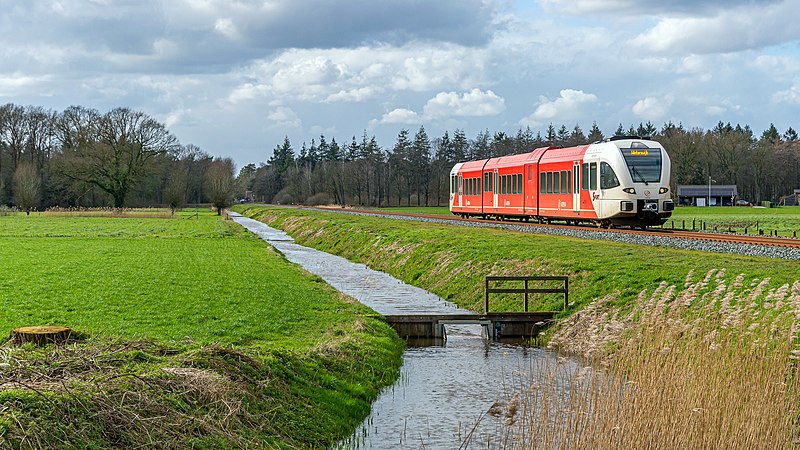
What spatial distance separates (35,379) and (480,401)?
25.9 feet

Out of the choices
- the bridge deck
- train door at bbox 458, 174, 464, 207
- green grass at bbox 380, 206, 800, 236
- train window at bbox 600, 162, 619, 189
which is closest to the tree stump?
the bridge deck

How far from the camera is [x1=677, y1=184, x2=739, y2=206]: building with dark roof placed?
13988 centimetres

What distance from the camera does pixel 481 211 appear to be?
190 ft

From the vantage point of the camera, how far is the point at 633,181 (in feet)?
123

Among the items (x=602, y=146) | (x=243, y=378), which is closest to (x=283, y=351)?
(x=243, y=378)

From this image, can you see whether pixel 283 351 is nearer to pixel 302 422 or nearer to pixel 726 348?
pixel 302 422

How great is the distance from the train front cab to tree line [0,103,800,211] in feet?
191

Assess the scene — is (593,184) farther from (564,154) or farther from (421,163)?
(421,163)

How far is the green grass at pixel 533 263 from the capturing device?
23797 mm

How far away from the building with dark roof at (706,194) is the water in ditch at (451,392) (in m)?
119

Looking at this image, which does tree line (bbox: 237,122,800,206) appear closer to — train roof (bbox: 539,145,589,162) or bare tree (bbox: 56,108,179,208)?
bare tree (bbox: 56,108,179,208)

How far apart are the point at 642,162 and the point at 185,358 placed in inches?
1105

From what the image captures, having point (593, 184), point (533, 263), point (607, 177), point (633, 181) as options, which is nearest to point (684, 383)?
point (533, 263)

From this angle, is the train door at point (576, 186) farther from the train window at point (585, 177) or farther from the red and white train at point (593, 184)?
the train window at point (585, 177)
